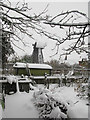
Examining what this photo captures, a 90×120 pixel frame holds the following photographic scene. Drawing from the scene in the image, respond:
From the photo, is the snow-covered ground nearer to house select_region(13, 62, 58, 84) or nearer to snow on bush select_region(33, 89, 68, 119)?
snow on bush select_region(33, 89, 68, 119)

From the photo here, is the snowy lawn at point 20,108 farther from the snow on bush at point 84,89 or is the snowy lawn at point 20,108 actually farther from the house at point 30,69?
the house at point 30,69

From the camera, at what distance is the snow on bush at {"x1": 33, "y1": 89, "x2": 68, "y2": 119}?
366cm

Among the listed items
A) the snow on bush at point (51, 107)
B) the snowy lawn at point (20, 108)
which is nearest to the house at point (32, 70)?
the snowy lawn at point (20, 108)

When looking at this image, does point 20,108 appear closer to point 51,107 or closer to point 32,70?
point 51,107

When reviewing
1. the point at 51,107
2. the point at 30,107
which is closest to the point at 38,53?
the point at 30,107

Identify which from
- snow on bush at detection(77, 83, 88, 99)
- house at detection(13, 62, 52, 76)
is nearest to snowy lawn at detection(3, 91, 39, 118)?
snow on bush at detection(77, 83, 88, 99)

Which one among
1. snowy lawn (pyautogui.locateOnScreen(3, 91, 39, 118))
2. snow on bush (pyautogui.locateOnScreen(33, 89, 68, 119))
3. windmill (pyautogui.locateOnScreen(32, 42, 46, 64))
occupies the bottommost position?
snowy lawn (pyautogui.locateOnScreen(3, 91, 39, 118))

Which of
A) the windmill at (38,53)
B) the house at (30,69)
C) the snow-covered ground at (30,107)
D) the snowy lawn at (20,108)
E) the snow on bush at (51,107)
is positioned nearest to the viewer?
the snow-covered ground at (30,107)

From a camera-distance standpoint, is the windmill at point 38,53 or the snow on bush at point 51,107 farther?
the windmill at point 38,53

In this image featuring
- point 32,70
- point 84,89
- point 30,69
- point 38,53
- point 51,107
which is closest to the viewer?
point 84,89

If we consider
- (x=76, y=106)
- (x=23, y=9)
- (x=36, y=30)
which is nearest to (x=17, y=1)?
(x=23, y=9)

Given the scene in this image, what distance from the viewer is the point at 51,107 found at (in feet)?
13.3

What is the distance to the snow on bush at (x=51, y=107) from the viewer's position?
366 centimetres

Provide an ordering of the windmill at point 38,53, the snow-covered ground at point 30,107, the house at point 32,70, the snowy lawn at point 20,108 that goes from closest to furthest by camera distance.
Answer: the snow-covered ground at point 30,107, the snowy lawn at point 20,108, the house at point 32,70, the windmill at point 38,53
